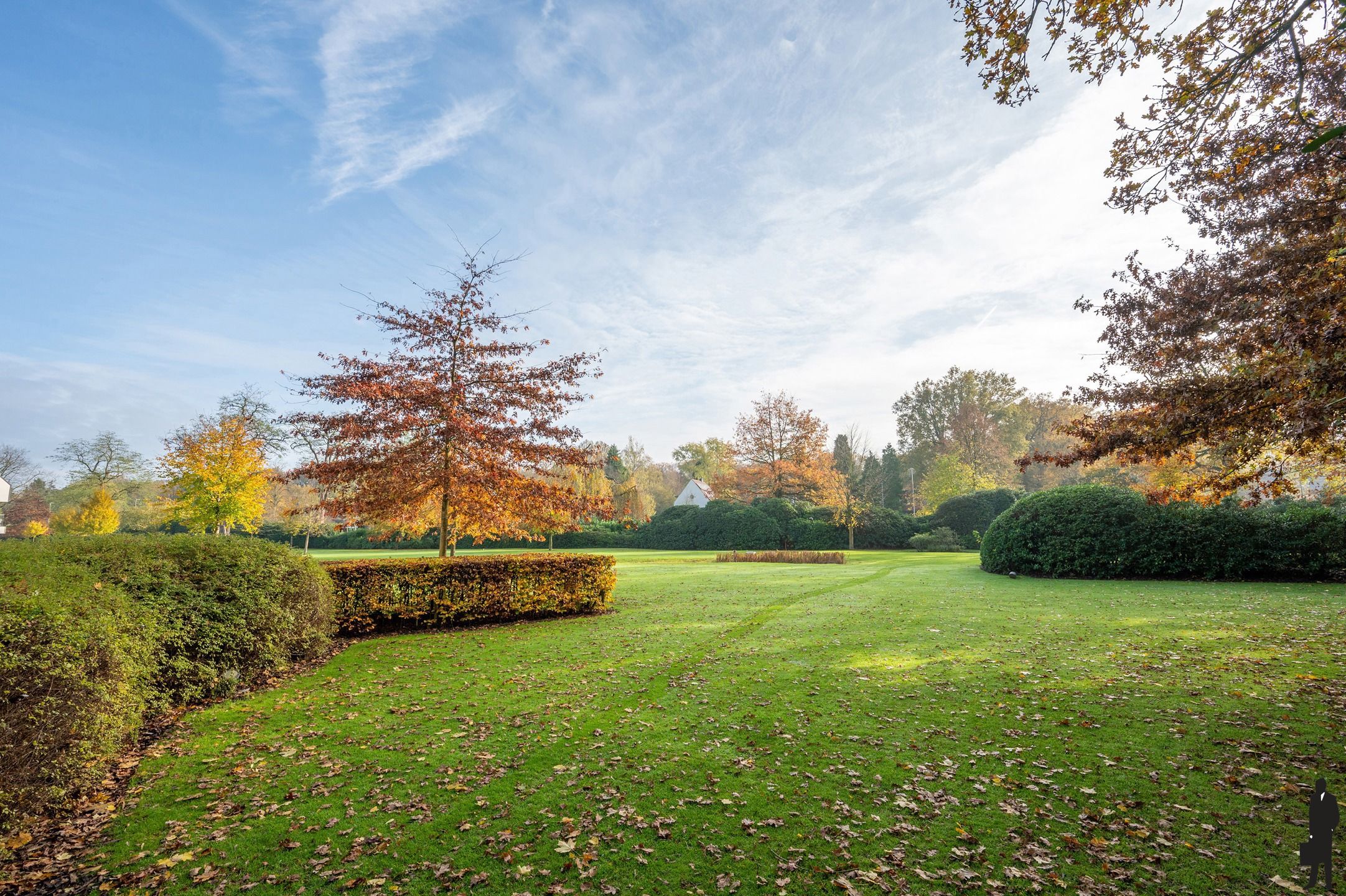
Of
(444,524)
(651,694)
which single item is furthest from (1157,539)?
(444,524)

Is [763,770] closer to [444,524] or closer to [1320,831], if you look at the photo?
[1320,831]

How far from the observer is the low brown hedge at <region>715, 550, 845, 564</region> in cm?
2659

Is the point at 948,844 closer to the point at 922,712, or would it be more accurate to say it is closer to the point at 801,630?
the point at 922,712

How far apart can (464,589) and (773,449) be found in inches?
1491

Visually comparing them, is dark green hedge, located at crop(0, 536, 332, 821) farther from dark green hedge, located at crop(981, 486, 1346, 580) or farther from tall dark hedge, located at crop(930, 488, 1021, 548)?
tall dark hedge, located at crop(930, 488, 1021, 548)

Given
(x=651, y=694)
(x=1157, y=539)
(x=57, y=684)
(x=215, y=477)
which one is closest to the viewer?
(x=57, y=684)

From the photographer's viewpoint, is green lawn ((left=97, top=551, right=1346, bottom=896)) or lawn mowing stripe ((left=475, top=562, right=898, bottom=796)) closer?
green lawn ((left=97, top=551, right=1346, bottom=896))

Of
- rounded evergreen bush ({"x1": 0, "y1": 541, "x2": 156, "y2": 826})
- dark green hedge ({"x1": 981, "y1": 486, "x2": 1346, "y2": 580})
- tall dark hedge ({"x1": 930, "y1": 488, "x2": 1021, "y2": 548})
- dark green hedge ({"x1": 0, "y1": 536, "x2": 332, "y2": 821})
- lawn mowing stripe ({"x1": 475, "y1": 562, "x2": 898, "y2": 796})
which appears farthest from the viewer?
tall dark hedge ({"x1": 930, "y1": 488, "x2": 1021, "y2": 548})

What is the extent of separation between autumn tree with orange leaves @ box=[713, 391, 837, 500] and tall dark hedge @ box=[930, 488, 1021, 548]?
1075cm

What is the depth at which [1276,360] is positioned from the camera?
4.94 metres

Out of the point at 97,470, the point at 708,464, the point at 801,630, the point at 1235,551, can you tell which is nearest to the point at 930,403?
the point at 708,464

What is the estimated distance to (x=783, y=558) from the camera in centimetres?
2762

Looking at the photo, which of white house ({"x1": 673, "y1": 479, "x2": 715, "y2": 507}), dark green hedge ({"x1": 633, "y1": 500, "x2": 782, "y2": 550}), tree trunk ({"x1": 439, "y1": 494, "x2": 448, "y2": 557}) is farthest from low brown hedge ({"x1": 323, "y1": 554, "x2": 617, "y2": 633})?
white house ({"x1": 673, "y1": 479, "x2": 715, "y2": 507})

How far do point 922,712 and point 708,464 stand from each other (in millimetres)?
59163
